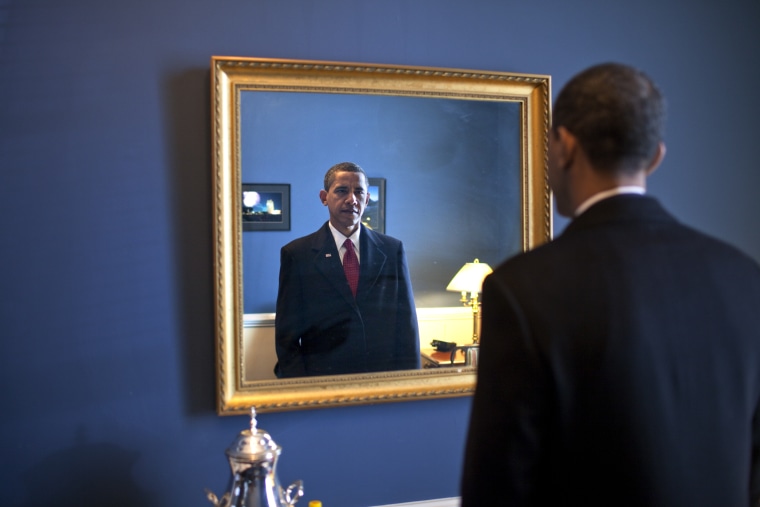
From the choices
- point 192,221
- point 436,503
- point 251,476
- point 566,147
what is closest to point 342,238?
point 192,221

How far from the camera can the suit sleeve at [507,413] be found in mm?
993

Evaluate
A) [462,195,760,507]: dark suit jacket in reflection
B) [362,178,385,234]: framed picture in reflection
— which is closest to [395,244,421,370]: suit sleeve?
[362,178,385,234]: framed picture in reflection

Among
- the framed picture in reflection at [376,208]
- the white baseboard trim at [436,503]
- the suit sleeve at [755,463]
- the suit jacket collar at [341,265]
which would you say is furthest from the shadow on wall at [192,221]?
the suit sleeve at [755,463]

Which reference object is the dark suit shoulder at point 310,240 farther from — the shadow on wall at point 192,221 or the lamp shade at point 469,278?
the lamp shade at point 469,278

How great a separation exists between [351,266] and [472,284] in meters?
0.43

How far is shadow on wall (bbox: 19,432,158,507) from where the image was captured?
6.24 feet

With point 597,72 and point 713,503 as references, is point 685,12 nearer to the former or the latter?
point 597,72

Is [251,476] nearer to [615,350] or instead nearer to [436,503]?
[436,503]

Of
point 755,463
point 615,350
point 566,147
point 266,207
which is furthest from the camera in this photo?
point 266,207

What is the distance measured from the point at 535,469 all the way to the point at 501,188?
141 cm

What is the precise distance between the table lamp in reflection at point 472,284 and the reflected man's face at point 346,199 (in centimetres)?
39

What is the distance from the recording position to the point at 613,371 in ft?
3.20

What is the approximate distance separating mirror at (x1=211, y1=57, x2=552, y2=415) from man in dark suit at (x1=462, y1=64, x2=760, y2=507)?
1.11 metres

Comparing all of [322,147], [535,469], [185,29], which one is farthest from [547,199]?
[535,469]
